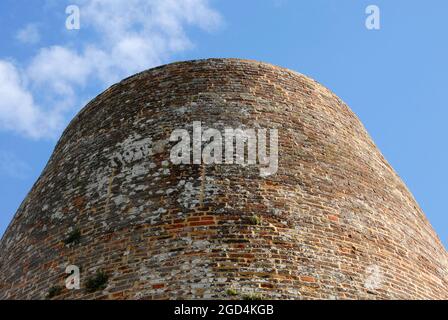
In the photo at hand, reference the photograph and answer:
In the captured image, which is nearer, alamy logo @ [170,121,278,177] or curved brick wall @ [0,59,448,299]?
curved brick wall @ [0,59,448,299]

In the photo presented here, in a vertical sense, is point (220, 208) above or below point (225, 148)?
below

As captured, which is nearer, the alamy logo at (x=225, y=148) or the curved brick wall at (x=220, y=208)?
the curved brick wall at (x=220, y=208)

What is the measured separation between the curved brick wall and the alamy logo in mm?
145

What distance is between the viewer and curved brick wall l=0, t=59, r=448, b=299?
8.88m

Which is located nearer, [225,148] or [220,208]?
[220,208]

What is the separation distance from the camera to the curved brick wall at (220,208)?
888 centimetres

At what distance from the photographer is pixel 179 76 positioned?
1198cm

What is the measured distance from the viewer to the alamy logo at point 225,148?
10211 millimetres

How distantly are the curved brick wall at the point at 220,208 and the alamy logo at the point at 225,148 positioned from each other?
0.48 feet

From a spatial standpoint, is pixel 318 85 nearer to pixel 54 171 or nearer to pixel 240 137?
pixel 240 137

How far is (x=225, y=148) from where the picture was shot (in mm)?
10352

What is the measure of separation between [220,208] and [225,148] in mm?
1165
